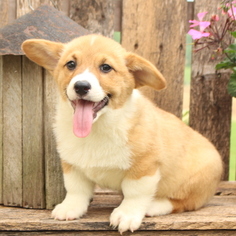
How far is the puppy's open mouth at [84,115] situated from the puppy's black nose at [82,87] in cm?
17

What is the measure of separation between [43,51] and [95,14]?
147 cm

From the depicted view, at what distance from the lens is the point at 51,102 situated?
12.2 feet

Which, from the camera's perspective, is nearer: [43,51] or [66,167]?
[43,51]

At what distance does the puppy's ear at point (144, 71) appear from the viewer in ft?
10.6

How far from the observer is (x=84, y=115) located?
3.11 meters

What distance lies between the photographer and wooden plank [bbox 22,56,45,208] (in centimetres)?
370

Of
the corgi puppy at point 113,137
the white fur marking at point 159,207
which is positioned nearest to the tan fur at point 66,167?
the corgi puppy at point 113,137

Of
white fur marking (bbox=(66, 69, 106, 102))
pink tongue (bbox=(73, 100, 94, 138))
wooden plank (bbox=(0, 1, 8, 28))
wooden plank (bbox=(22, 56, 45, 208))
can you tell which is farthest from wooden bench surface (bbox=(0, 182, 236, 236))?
wooden plank (bbox=(0, 1, 8, 28))

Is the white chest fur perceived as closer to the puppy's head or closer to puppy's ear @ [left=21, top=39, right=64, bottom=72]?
the puppy's head

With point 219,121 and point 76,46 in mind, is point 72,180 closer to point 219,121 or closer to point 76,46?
point 76,46

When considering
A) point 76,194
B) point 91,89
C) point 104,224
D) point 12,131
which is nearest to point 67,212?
point 76,194

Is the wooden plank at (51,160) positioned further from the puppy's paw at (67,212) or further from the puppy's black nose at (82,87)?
the puppy's black nose at (82,87)

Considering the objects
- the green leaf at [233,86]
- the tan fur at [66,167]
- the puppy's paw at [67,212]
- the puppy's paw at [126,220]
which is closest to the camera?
the puppy's paw at [126,220]

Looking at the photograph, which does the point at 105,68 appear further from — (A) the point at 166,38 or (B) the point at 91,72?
(A) the point at 166,38
